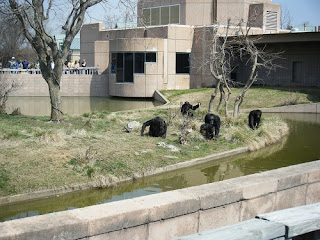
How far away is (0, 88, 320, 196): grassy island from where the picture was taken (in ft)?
38.5

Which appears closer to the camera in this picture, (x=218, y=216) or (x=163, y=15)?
(x=218, y=216)

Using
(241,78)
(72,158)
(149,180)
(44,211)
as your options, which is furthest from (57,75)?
(241,78)

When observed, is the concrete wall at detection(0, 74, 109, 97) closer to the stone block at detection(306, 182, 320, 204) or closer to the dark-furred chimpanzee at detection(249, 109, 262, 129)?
the dark-furred chimpanzee at detection(249, 109, 262, 129)

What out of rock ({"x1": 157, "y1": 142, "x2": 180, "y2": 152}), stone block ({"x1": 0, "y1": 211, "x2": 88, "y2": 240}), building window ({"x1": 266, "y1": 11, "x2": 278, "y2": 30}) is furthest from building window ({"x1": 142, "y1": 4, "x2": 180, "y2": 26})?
stone block ({"x1": 0, "y1": 211, "x2": 88, "y2": 240})

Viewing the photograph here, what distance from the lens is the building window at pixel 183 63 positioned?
3756 cm

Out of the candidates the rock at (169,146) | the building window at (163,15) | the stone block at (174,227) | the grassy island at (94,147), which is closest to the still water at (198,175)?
the grassy island at (94,147)

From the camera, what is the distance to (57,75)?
18031 mm

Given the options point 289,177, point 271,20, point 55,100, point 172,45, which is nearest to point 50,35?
point 55,100

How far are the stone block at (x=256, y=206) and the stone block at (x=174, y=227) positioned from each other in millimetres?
915

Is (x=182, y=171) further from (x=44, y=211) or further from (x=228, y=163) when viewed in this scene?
(x=44, y=211)

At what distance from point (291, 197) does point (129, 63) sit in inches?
1149

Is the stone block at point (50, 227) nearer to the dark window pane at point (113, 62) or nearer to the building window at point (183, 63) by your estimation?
the dark window pane at point (113, 62)

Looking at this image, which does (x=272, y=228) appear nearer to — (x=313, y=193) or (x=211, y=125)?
(x=313, y=193)

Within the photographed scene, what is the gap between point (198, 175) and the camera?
13.4 metres
